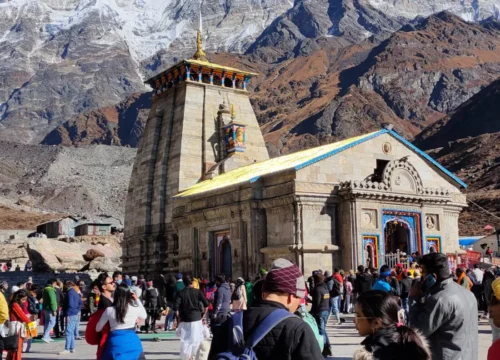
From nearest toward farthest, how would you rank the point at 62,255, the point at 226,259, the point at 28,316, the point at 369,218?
the point at 28,316, the point at 369,218, the point at 226,259, the point at 62,255

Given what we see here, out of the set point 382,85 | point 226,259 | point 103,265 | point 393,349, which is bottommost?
point 393,349

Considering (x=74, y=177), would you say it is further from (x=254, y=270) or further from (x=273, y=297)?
(x=273, y=297)

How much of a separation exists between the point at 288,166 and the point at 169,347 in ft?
40.0

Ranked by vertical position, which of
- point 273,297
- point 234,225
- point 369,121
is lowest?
point 273,297

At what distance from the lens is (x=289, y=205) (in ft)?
82.8

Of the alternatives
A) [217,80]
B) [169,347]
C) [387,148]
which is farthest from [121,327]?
[217,80]

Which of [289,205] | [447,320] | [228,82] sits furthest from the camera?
[228,82]

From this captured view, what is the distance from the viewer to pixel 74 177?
119 metres

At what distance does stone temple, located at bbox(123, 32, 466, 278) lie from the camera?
82.5ft

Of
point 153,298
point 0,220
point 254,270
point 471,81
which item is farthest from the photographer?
point 471,81

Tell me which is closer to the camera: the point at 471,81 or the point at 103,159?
the point at 103,159

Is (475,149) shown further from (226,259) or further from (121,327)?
(121,327)

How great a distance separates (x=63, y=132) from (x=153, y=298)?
18171cm

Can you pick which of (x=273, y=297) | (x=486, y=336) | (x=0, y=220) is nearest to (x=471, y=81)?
(x=0, y=220)
